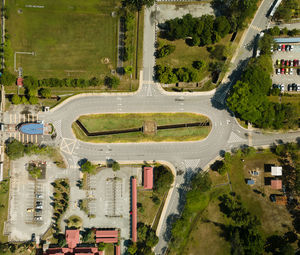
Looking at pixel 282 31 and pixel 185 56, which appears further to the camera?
pixel 185 56

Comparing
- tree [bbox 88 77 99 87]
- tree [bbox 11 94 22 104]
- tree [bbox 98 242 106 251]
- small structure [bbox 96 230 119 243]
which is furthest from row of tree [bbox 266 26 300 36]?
tree [bbox 98 242 106 251]

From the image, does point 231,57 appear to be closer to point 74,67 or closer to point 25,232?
point 74,67

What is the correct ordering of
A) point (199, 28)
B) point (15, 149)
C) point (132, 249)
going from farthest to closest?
point (15, 149), point (132, 249), point (199, 28)

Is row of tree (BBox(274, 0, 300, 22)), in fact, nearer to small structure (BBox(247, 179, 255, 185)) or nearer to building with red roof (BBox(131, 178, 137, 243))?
small structure (BBox(247, 179, 255, 185))

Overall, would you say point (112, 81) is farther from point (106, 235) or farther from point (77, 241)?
point (77, 241)

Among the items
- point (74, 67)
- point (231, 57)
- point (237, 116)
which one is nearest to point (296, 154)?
point (237, 116)

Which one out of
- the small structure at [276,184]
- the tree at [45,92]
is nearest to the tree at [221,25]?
the small structure at [276,184]

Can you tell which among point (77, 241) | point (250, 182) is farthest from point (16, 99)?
point (250, 182)
